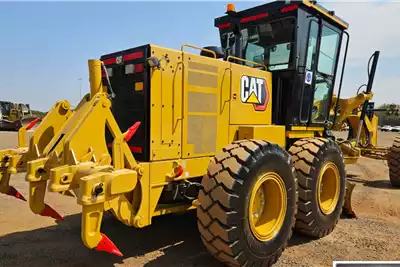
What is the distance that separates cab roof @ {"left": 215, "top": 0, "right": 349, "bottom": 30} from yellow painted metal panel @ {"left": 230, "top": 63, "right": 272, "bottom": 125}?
94cm

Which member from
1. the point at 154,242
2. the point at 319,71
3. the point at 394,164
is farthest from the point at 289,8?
the point at 394,164

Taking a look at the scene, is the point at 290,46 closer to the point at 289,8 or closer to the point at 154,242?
the point at 289,8

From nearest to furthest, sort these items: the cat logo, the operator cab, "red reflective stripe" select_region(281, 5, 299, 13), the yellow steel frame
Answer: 1. the yellow steel frame
2. the cat logo
3. "red reflective stripe" select_region(281, 5, 299, 13)
4. the operator cab

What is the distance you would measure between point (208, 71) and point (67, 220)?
3.18 m

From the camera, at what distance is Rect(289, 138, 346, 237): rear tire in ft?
14.5

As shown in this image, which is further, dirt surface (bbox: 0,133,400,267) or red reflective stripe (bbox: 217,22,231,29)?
red reflective stripe (bbox: 217,22,231,29)

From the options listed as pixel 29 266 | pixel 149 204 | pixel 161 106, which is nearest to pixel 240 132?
pixel 161 106

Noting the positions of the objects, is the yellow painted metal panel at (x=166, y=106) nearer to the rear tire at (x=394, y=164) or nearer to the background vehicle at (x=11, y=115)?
the rear tire at (x=394, y=164)

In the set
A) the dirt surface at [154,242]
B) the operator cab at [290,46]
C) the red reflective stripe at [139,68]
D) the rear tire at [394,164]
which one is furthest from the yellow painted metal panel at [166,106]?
the rear tire at [394,164]

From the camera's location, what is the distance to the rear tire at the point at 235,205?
318cm

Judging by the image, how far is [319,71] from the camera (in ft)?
18.0

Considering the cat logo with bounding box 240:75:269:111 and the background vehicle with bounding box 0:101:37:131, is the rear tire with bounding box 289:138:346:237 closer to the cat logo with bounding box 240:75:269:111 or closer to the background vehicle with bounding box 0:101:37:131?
the cat logo with bounding box 240:75:269:111

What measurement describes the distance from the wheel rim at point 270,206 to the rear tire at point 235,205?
0.12 metres

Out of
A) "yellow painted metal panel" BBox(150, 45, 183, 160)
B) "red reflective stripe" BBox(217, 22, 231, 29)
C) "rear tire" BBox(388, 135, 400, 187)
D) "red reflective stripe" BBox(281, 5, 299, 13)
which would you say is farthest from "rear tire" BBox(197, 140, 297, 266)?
"rear tire" BBox(388, 135, 400, 187)
